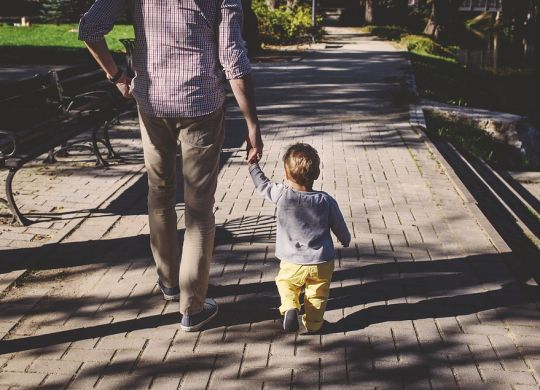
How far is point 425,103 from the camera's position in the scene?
12.0 m

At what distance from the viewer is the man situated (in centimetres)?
305

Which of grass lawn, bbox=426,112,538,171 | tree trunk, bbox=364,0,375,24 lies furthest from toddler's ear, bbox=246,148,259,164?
tree trunk, bbox=364,0,375,24

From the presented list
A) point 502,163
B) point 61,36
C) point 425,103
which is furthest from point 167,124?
point 61,36

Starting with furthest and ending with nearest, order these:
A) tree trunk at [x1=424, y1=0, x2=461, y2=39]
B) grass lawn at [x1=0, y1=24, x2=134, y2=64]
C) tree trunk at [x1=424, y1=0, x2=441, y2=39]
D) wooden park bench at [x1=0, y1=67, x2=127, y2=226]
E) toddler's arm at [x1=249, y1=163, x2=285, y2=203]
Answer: tree trunk at [x1=424, y1=0, x2=441, y2=39], tree trunk at [x1=424, y1=0, x2=461, y2=39], grass lawn at [x1=0, y1=24, x2=134, y2=64], wooden park bench at [x1=0, y1=67, x2=127, y2=226], toddler's arm at [x1=249, y1=163, x2=285, y2=203]

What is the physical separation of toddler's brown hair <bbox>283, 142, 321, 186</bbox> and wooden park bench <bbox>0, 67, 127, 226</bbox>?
3.05 metres

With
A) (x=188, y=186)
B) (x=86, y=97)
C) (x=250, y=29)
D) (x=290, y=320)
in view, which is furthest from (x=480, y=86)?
(x=188, y=186)

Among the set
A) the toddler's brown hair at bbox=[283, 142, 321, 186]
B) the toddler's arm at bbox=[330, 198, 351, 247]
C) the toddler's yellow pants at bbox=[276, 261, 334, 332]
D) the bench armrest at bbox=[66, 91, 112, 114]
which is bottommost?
the toddler's yellow pants at bbox=[276, 261, 334, 332]

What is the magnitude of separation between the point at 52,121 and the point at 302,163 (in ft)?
14.7

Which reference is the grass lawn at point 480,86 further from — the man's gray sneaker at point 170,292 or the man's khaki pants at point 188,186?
the man's khaki pants at point 188,186

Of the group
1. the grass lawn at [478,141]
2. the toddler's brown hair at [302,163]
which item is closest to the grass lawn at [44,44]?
the grass lawn at [478,141]

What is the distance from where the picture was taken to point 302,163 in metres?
3.37

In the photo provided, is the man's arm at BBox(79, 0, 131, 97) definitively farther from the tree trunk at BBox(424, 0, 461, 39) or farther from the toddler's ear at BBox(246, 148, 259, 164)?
the tree trunk at BBox(424, 0, 461, 39)

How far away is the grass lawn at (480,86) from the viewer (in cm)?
1580

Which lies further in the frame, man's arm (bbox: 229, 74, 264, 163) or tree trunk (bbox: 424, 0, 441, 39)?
tree trunk (bbox: 424, 0, 441, 39)
